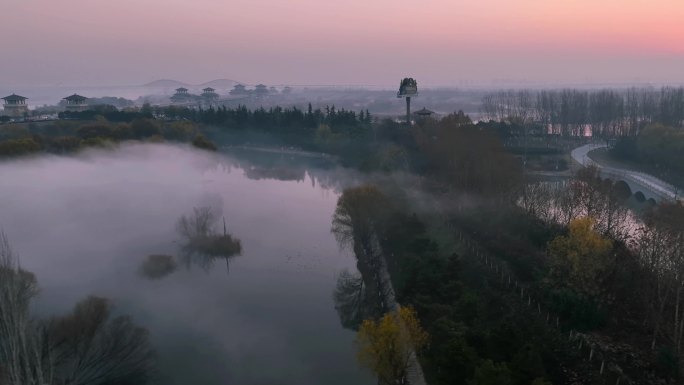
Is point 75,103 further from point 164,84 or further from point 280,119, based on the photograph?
point 164,84

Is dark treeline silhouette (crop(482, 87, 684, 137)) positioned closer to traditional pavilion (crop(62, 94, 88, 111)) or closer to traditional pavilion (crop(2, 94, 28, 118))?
traditional pavilion (crop(62, 94, 88, 111))

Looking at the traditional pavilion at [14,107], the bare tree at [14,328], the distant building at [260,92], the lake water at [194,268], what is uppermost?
the distant building at [260,92]

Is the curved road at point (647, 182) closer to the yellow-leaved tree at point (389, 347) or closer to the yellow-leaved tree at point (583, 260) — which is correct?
the yellow-leaved tree at point (583, 260)

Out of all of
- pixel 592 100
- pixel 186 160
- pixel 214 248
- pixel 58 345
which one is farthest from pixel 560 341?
pixel 592 100

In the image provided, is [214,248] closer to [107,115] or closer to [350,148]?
[350,148]

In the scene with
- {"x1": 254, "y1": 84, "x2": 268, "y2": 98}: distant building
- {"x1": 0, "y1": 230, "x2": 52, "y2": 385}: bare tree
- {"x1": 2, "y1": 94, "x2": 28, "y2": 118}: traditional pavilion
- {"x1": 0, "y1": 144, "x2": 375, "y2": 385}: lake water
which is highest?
{"x1": 254, "y1": 84, "x2": 268, "y2": 98}: distant building

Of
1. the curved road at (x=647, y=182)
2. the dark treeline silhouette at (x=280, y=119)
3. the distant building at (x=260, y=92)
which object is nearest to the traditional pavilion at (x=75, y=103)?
the dark treeline silhouette at (x=280, y=119)

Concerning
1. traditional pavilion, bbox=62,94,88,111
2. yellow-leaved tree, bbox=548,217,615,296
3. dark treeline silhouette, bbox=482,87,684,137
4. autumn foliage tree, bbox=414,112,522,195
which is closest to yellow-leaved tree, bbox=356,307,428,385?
yellow-leaved tree, bbox=548,217,615,296
